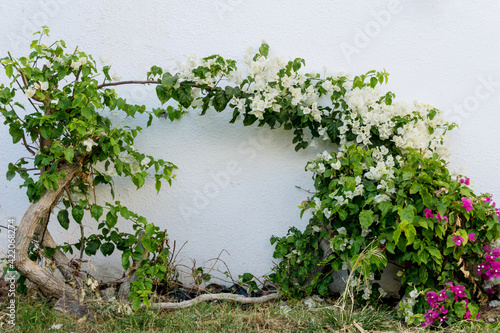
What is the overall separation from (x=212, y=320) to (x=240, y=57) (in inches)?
63.9

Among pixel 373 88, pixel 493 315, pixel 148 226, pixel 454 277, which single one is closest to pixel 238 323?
pixel 148 226

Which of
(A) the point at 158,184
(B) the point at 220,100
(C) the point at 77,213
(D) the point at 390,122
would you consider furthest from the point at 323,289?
(C) the point at 77,213

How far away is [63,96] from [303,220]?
1604 mm

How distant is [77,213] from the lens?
263 cm

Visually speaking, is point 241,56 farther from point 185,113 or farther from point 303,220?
point 303,220

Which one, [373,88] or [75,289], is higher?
[373,88]

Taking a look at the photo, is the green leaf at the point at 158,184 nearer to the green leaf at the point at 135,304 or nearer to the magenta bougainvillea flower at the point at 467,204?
the green leaf at the point at 135,304

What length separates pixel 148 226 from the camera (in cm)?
256

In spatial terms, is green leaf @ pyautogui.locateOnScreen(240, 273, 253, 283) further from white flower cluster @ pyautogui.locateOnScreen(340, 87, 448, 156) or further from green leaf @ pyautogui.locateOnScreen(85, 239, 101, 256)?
white flower cluster @ pyautogui.locateOnScreen(340, 87, 448, 156)

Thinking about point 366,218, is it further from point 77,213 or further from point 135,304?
point 77,213

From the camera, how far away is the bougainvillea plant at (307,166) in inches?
94.2

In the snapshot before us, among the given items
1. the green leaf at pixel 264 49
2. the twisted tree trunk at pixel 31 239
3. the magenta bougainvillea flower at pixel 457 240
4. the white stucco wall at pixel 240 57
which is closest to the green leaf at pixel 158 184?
the white stucco wall at pixel 240 57

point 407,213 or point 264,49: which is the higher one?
point 264,49

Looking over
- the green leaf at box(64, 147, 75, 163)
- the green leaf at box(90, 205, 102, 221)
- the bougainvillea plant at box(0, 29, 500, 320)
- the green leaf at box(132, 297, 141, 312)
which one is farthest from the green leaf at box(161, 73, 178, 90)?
the green leaf at box(132, 297, 141, 312)
